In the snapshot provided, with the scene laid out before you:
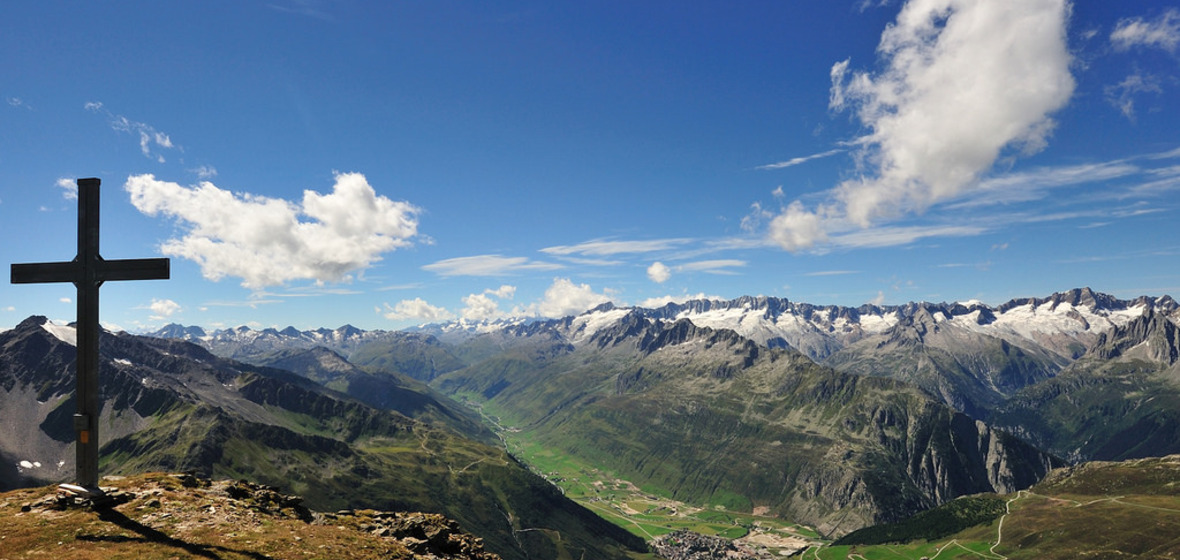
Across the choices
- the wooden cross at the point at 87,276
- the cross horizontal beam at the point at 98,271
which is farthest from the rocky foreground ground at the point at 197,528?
the cross horizontal beam at the point at 98,271

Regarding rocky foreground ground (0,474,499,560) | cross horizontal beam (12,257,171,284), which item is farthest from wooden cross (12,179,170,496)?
rocky foreground ground (0,474,499,560)

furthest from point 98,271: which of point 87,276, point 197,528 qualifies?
point 197,528

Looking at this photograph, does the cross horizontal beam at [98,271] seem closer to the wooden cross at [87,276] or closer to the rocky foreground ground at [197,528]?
the wooden cross at [87,276]

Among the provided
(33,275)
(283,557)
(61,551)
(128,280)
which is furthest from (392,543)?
(33,275)

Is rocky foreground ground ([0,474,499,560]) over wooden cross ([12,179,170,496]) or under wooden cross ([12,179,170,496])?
under

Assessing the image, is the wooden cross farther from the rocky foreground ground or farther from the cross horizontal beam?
the rocky foreground ground

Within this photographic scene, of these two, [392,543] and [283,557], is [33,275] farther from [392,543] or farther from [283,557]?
[392,543]

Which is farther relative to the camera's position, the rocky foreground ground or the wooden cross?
the wooden cross
